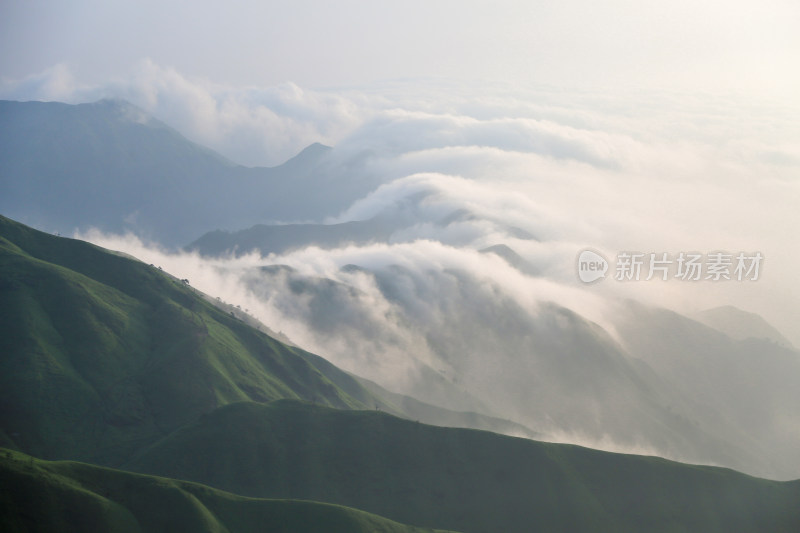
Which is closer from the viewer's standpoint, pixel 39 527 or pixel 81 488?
pixel 39 527

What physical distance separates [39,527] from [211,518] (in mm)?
39193

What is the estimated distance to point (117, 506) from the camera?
179625 millimetres

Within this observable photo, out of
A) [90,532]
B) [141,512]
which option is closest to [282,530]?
[141,512]

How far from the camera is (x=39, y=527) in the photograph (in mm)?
165625

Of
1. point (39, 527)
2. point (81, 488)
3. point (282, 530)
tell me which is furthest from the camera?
point (282, 530)

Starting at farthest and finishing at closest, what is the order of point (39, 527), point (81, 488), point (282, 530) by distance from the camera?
point (282, 530)
point (81, 488)
point (39, 527)

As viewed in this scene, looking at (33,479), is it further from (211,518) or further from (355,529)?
(355,529)

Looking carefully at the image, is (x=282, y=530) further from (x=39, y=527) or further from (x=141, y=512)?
(x=39, y=527)

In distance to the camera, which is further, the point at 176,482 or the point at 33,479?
the point at 176,482

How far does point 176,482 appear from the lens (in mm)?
195125

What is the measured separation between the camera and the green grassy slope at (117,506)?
16850 centimetres

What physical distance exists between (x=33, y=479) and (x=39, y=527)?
12.4m

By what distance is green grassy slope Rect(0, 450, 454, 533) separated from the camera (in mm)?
168500

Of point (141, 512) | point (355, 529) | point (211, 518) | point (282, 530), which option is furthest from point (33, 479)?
point (355, 529)
